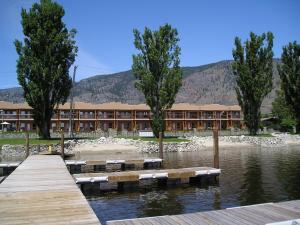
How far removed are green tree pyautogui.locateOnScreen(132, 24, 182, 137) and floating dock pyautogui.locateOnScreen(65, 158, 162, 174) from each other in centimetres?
1937

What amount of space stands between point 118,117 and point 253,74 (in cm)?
3493

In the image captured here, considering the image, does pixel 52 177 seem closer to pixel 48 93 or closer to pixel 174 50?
pixel 48 93

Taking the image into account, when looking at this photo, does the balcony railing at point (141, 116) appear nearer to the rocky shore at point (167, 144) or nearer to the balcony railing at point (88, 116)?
the balcony railing at point (88, 116)

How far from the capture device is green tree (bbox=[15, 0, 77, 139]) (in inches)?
1796

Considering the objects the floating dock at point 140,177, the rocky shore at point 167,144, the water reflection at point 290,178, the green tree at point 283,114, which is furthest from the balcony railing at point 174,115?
the floating dock at point 140,177

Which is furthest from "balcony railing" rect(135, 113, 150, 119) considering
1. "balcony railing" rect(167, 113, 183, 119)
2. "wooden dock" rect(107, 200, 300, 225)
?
"wooden dock" rect(107, 200, 300, 225)

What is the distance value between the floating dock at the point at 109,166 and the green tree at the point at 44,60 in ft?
59.8

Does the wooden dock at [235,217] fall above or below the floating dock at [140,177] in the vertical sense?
above

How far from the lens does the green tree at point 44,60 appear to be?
150 ft

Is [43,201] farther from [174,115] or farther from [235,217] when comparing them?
[174,115]

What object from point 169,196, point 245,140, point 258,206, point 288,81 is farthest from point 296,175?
point 288,81

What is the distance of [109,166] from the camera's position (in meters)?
32.0

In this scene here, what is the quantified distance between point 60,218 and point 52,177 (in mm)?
8060

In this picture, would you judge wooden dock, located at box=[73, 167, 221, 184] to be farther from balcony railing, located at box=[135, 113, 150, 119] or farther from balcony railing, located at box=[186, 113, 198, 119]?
balcony railing, located at box=[186, 113, 198, 119]
